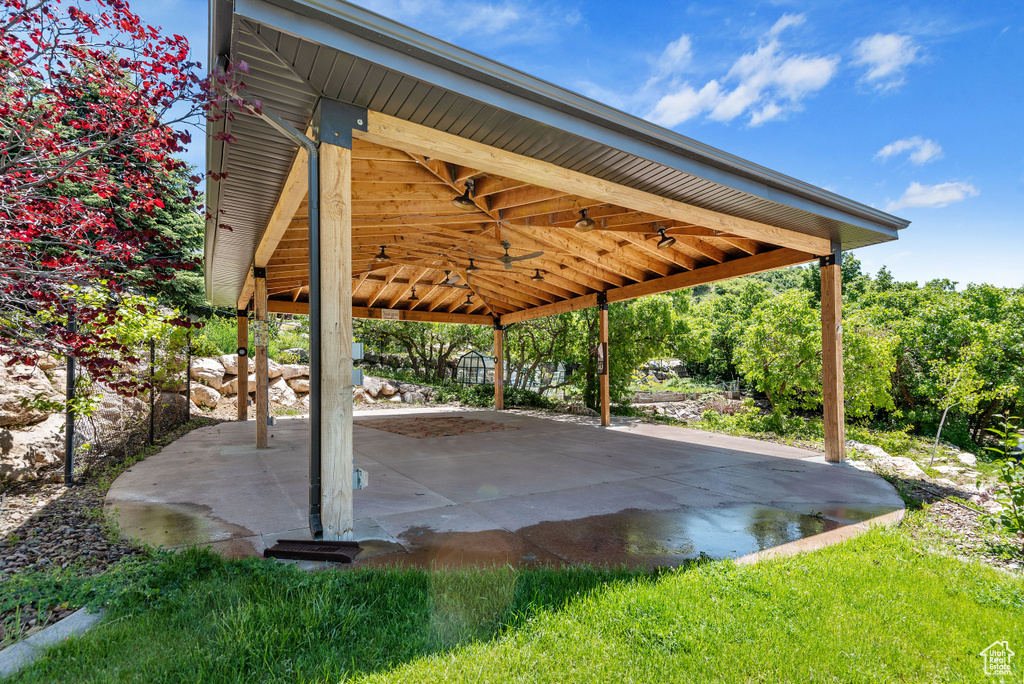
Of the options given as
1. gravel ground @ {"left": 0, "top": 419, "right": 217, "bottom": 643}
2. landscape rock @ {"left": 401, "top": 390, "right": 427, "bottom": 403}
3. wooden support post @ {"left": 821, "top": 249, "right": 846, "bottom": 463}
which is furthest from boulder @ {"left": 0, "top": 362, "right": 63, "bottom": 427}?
landscape rock @ {"left": 401, "top": 390, "right": 427, "bottom": 403}

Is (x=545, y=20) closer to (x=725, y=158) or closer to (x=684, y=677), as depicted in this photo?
(x=725, y=158)

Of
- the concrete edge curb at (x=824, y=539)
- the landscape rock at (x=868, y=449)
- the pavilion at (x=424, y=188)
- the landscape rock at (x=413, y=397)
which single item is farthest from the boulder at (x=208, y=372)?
the landscape rock at (x=868, y=449)

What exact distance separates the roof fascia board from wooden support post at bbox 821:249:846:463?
1.57 meters

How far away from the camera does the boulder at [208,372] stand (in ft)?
39.6

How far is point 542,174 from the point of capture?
12.9 ft

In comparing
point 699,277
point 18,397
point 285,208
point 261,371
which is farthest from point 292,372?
point 699,277

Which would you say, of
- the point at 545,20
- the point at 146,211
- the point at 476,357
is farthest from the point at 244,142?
the point at 476,357

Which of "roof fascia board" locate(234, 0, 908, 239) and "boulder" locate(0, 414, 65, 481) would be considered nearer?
"roof fascia board" locate(234, 0, 908, 239)

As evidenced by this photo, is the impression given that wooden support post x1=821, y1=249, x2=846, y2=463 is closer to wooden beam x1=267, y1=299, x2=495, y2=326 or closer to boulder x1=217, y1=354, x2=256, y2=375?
wooden beam x1=267, y1=299, x2=495, y2=326

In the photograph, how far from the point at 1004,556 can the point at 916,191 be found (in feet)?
327

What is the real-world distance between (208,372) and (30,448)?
8405 mm

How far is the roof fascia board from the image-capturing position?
2.38 meters

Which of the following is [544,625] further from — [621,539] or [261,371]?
[261,371]

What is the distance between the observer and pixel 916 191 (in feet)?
251
